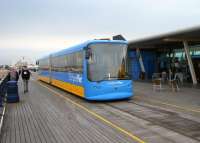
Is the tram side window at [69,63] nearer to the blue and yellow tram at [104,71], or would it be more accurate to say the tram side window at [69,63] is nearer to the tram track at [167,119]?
the blue and yellow tram at [104,71]

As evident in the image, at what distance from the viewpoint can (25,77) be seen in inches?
824

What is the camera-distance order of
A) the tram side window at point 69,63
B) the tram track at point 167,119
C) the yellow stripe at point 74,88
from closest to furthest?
1. the tram track at point 167,119
2. the yellow stripe at point 74,88
3. the tram side window at point 69,63

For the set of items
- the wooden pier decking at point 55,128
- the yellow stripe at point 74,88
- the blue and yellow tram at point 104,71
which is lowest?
the wooden pier decking at point 55,128

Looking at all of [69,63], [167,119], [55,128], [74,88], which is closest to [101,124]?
[55,128]

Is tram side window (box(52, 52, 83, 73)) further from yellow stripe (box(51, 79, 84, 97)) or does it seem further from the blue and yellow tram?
yellow stripe (box(51, 79, 84, 97))

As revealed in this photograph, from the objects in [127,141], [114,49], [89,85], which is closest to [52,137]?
[127,141]

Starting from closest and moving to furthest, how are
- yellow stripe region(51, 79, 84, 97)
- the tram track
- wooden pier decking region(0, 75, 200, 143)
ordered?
wooden pier decking region(0, 75, 200, 143), the tram track, yellow stripe region(51, 79, 84, 97)

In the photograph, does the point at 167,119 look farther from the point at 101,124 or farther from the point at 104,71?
the point at 104,71

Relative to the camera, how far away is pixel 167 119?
10062 millimetres

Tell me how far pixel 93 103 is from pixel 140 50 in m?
20.8

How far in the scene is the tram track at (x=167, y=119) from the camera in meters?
8.36

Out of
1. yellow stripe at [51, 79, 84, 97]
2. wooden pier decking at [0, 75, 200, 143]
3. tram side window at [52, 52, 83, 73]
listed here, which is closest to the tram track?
wooden pier decking at [0, 75, 200, 143]

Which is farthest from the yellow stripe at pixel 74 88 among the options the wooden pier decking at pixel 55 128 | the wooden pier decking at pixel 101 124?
the wooden pier decking at pixel 55 128

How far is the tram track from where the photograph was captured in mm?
8355
